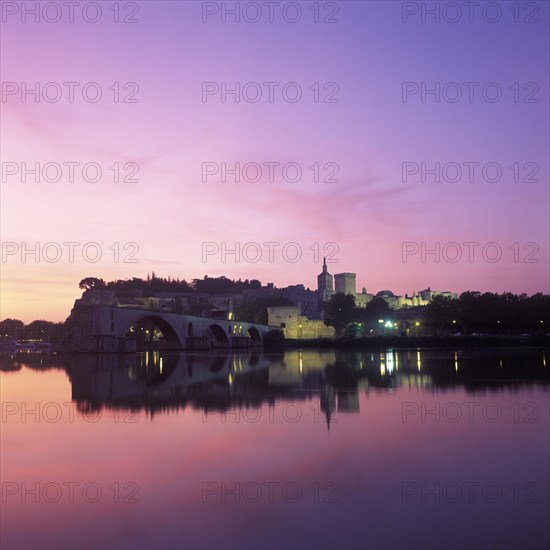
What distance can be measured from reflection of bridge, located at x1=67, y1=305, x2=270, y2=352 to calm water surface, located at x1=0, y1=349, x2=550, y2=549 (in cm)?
4313

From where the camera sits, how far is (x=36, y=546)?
23.5 feet

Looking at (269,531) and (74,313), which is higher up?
(74,313)

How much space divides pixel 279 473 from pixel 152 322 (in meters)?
78.1

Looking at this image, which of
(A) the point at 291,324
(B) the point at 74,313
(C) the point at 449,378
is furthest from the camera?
(A) the point at 291,324

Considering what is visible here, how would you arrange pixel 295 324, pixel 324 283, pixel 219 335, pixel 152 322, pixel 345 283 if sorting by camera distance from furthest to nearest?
pixel 345 283, pixel 324 283, pixel 295 324, pixel 219 335, pixel 152 322

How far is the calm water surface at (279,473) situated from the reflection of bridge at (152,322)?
43.1 m

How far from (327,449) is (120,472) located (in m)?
4.07

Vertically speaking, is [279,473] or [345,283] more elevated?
[345,283]

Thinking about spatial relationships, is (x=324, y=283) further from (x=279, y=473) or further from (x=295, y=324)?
(x=279, y=473)

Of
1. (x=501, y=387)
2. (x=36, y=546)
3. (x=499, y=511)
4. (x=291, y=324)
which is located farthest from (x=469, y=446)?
(x=291, y=324)

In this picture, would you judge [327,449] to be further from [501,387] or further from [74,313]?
[74,313]

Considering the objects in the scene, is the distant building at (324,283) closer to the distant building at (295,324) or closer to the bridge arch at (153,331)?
the distant building at (295,324)

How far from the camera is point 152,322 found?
86.4 metres

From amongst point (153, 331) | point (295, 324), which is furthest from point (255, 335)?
point (153, 331)
